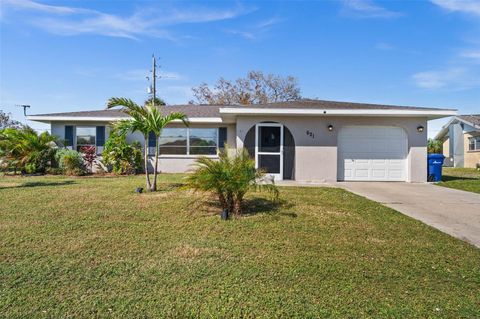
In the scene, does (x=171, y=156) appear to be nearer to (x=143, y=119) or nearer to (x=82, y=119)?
(x=82, y=119)

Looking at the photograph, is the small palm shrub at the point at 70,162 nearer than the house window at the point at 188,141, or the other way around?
the small palm shrub at the point at 70,162

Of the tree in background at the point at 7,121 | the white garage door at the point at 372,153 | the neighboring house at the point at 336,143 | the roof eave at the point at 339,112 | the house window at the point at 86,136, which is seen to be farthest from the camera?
the tree in background at the point at 7,121

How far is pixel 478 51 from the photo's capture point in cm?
1673

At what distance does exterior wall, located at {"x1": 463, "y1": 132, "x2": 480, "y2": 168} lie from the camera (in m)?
25.0

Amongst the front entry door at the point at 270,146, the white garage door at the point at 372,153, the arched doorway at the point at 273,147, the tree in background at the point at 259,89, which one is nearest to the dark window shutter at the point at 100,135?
the arched doorway at the point at 273,147

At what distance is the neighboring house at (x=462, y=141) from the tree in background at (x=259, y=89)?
54.8 feet

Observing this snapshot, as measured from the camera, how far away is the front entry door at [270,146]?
40.7 feet

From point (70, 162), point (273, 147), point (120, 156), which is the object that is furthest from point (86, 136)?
point (273, 147)

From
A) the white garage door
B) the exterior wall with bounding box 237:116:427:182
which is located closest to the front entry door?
the exterior wall with bounding box 237:116:427:182

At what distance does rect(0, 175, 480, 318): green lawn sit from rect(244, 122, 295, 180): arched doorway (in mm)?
5831

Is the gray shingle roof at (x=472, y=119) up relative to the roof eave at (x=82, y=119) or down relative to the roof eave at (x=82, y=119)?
up

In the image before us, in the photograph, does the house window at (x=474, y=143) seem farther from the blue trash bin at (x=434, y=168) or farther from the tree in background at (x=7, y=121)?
the tree in background at (x=7, y=121)

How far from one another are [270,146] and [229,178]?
6927 millimetres

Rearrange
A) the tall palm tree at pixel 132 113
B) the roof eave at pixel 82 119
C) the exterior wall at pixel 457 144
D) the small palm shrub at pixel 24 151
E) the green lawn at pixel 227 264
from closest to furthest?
the green lawn at pixel 227 264, the tall palm tree at pixel 132 113, the small palm shrub at pixel 24 151, the roof eave at pixel 82 119, the exterior wall at pixel 457 144
